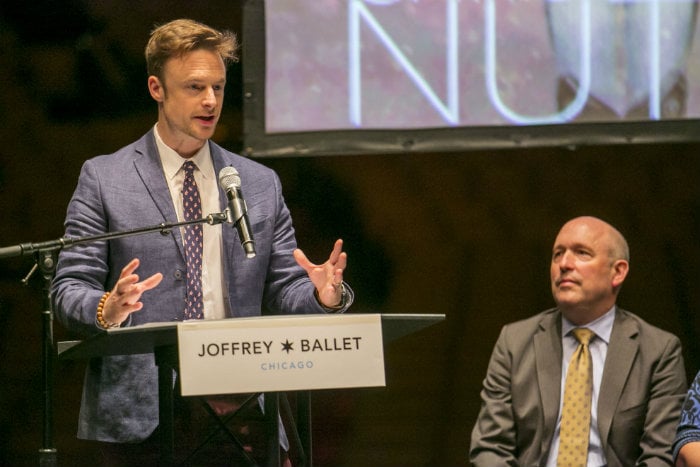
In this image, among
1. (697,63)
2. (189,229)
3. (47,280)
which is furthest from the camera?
(697,63)

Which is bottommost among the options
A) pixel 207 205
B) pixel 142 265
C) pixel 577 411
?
pixel 577 411

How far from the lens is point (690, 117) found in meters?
3.86

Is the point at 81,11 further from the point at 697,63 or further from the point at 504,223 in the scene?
the point at 697,63

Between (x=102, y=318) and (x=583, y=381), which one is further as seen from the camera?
(x=583, y=381)

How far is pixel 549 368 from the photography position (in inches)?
130

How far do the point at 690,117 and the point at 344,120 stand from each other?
1.27 m

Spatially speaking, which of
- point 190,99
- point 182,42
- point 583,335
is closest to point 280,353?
point 190,99

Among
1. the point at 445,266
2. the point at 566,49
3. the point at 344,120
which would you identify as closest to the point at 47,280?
the point at 344,120

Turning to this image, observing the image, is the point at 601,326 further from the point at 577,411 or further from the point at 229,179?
the point at 229,179

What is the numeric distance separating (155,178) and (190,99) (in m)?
0.24

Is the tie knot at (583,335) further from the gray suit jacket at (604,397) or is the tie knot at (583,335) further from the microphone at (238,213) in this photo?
the microphone at (238,213)

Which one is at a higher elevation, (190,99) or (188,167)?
(190,99)

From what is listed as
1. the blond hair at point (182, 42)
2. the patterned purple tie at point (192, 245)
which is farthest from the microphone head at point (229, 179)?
the blond hair at point (182, 42)

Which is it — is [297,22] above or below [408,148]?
above
